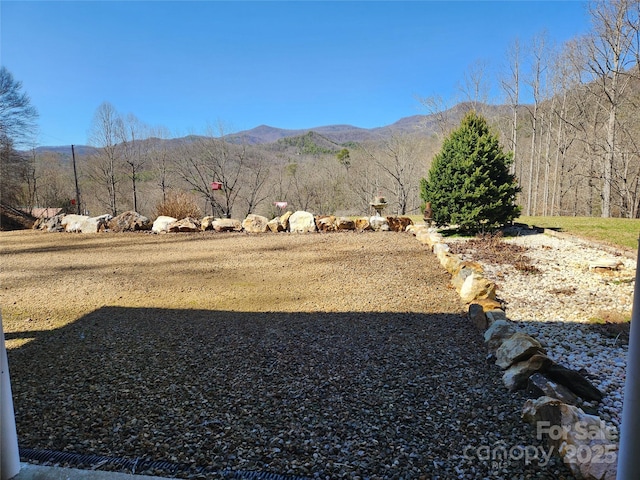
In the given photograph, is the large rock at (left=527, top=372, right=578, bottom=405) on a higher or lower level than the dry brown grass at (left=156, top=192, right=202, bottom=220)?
lower

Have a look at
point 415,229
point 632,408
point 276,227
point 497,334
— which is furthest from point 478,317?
point 276,227

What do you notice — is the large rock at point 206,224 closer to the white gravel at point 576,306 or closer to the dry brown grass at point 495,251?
the dry brown grass at point 495,251

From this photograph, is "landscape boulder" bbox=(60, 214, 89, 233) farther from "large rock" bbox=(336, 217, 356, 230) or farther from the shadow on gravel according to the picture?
the shadow on gravel

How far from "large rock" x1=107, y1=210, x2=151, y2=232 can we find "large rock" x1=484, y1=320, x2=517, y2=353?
30.3 feet

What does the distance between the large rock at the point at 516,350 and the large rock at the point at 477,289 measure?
1220 millimetres

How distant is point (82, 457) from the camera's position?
5.66ft

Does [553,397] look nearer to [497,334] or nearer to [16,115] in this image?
[497,334]

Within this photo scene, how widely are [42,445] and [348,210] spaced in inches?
933

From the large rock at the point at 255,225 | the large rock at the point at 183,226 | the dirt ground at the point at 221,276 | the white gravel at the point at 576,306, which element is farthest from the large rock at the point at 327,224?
the white gravel at the point at 576,306

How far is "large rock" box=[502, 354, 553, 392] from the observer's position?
89.1 inches

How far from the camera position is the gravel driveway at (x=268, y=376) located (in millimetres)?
1756

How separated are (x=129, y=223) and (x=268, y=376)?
8793 mm

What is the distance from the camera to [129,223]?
9.85 m

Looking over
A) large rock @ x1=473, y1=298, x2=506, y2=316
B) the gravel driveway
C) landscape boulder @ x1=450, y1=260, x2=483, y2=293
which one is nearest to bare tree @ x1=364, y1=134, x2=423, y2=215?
landscape boulder @ x1=450, y1=260, x2=483, y2=293
